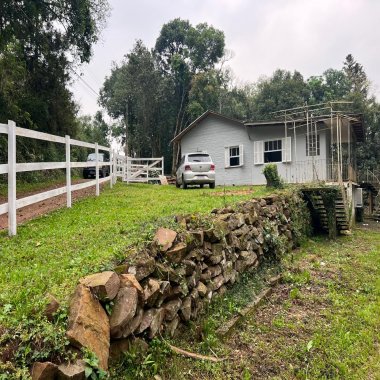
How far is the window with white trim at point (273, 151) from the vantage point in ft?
60.0

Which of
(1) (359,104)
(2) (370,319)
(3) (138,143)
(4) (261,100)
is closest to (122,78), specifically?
(3) (138,143)

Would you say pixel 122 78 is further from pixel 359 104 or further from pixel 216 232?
pixel 216 232

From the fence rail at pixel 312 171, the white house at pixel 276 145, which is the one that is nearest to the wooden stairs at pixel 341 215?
the white house at pixel 276 145

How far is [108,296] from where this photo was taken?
2.87m

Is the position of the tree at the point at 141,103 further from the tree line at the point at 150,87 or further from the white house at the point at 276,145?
the white house at the point at 276,145

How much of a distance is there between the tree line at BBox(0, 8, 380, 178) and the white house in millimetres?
8326

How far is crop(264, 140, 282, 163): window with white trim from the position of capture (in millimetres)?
18297

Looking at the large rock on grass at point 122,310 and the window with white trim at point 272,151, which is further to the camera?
the window with white trim at point 272,151

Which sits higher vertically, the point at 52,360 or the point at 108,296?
the point at 108,296

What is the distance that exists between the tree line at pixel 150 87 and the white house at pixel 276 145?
8.33 metres

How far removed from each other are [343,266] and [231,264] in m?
3.73

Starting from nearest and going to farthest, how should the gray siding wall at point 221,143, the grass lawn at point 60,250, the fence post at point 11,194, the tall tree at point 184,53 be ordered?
1. the grass lawn at point 60,250
2. the fence post at point 11,194
3. the gray siding wall at point 221,143
4. the tall tree at point 184,53

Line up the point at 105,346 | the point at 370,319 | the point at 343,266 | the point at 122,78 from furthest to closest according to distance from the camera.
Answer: the point at 122,78
the point at 343,266
the point at 370,319
the point at 105,346

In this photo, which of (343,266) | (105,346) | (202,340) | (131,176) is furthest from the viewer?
(131,176)
